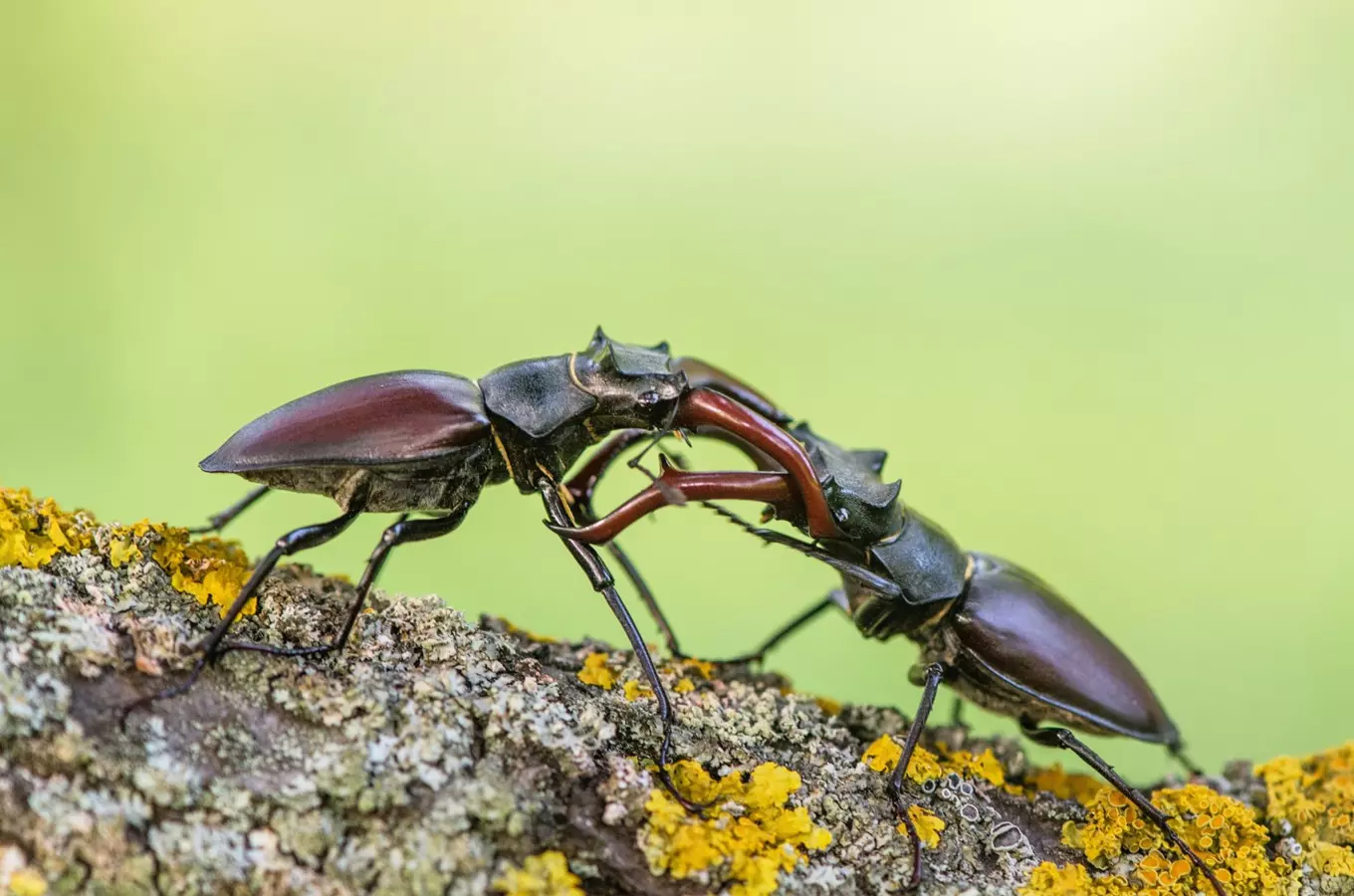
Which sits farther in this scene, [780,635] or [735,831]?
Answer: [780,635]

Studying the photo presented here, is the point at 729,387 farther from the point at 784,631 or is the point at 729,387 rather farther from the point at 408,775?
the point at 408,775

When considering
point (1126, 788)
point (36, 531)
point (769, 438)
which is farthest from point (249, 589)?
point (1126, 788)

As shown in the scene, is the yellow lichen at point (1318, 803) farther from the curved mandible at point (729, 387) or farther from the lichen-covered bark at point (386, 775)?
the curved mandible at point (729, 387)

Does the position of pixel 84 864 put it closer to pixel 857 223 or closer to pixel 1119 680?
pixel 1119 680

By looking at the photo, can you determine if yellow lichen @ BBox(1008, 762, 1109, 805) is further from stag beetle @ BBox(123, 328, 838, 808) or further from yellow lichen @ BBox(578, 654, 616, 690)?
yellow lichen @ BBox(578, 654, 616, 690)

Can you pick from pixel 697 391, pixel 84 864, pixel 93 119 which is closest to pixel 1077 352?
pixel 697 391

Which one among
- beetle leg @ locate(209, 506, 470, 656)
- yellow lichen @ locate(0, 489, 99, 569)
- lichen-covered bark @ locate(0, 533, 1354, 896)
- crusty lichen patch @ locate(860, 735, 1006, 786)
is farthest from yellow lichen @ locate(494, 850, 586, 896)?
yellow lichen @ locate(0, 489, 99, 569)

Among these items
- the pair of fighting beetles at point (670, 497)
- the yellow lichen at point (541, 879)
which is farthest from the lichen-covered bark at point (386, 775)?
the pair of fighting beetles at point (670, 497)
